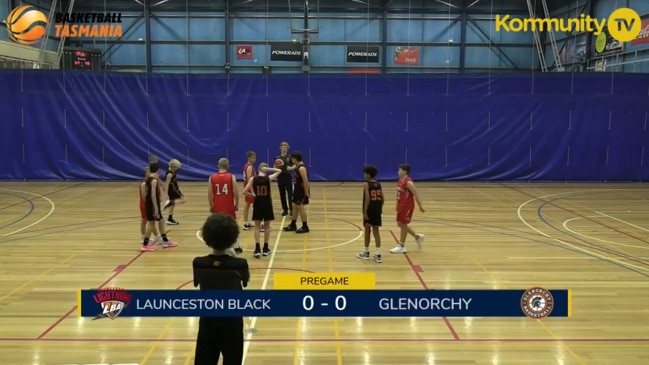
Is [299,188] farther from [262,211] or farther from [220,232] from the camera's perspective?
[220,232]

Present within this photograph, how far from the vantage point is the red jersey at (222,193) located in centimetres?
938

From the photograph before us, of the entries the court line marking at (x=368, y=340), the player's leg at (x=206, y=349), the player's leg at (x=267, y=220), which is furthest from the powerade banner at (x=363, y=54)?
the player's leg at (x=206, y=349)

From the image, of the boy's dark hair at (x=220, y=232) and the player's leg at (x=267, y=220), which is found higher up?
the boy's dark hair at (x=220, y=232)

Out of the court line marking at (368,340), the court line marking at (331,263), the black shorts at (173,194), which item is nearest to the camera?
the court line marking at (331,263)

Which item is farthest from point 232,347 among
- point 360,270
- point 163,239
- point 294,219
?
point 294,219

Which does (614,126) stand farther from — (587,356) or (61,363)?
(61,363)

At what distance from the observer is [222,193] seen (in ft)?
30.9

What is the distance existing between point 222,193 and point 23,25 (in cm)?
1796

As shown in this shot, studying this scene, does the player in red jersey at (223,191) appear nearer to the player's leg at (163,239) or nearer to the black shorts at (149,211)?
the black shorts at (149,211)

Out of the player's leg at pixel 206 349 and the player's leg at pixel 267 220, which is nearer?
the player's leg at pixel 206 349

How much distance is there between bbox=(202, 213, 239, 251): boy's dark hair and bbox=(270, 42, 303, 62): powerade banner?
27107 millimetres

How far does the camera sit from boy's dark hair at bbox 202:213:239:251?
347 cm

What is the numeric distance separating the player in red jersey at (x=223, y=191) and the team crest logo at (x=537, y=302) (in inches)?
254

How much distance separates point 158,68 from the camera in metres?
30.2
